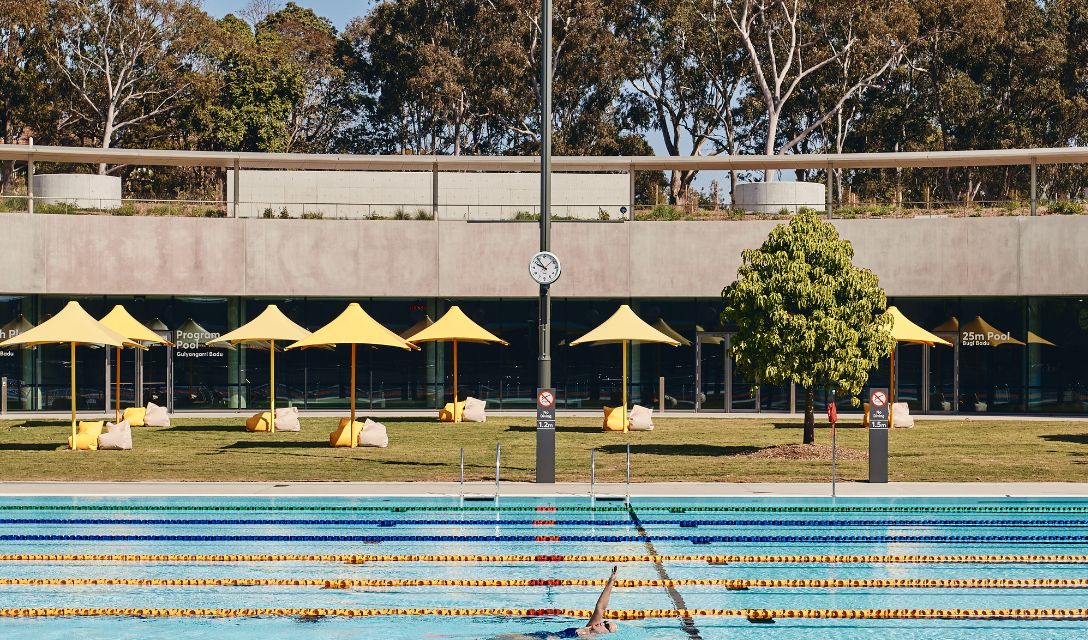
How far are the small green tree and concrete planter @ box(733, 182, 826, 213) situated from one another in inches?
563

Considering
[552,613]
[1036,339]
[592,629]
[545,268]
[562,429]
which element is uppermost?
[545,268]

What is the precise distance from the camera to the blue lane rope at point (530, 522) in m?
16.3

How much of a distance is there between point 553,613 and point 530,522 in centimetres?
547

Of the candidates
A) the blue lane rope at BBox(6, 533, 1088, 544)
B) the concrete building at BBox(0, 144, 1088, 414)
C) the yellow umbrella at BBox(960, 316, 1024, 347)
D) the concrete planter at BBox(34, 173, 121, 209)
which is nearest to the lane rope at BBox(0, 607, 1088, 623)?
the blue lane rope at BBox(6, 533, 1088, 544)

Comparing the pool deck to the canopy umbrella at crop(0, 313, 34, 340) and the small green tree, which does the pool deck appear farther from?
the canopy umbrella at crop(0, 313, 34, 340)

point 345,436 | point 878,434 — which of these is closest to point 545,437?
point 878,434

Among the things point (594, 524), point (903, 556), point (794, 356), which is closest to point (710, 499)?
point (594, 524)

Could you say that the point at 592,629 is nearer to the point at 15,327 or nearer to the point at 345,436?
the point at 345,436

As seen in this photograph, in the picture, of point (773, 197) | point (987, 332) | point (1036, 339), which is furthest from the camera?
point (773, 197)

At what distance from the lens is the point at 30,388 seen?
126ft

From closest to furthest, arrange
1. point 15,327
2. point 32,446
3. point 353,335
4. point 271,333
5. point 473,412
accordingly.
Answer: point 32,446, point 353,335, point 271,333, point 473,412, point 15,327

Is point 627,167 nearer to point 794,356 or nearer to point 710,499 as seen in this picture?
point 794,356

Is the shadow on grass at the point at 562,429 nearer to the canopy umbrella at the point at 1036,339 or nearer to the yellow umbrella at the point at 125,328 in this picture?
the yellow umbrella at the point at 125,328

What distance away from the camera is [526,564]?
13.8 meters
